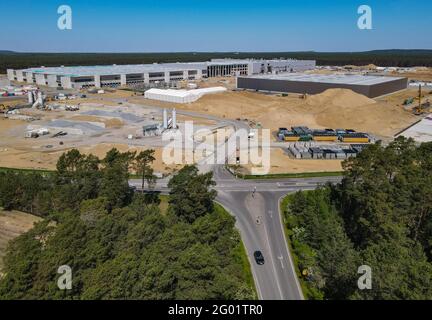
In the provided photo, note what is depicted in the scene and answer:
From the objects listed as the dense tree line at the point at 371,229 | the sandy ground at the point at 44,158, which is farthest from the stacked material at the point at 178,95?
the dense tree line at the point at 371,229

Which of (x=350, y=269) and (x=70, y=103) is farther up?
(x=70, y=103)

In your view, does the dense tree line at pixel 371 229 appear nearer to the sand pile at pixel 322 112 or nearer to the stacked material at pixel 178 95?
the sand pile at pixel 322 112

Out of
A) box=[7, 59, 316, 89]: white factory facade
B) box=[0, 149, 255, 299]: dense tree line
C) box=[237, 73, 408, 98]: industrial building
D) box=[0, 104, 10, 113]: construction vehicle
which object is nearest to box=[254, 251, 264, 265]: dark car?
box=[0, 149, 255, 299]: dense tree line

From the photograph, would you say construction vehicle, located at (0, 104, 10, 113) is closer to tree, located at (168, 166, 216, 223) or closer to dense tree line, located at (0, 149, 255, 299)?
dense tree line, located at (0, 149, 255, 299)

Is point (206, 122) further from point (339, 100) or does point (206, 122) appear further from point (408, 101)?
point (408, 101)

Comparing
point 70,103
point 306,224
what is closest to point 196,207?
point 306,224

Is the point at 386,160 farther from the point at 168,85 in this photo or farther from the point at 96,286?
the point at 168,85
